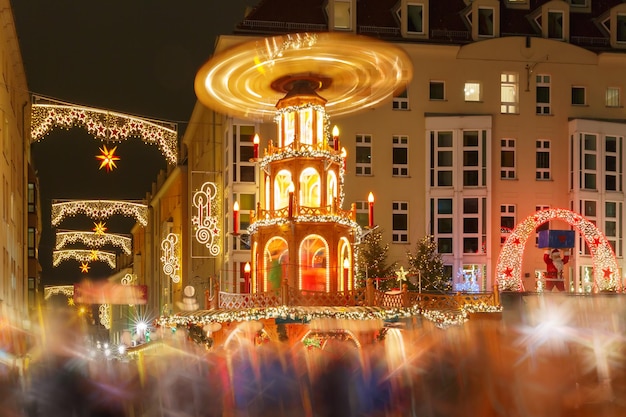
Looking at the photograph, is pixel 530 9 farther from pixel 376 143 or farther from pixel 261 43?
pixel 261 43

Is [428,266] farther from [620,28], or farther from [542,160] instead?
[620,28]

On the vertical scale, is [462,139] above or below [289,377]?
above

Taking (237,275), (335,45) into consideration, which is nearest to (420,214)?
(237,275)

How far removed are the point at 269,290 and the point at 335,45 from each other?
26.4 ft

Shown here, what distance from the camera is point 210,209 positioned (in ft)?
165

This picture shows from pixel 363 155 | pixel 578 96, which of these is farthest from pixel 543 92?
pixel 363 155

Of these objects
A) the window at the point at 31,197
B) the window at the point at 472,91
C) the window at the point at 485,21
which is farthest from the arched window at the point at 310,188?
the window at the point at 31,197

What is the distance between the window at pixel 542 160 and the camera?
53.8 meters

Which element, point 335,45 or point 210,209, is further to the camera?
point 210,209

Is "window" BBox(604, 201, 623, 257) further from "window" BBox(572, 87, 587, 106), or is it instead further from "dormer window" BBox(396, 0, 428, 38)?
"dormer window" BBox(396, 0, 428, 38)

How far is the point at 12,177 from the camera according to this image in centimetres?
4784

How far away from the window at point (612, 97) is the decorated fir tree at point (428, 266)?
40.9ft

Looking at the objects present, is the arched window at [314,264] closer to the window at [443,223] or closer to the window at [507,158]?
the window at [443,223]

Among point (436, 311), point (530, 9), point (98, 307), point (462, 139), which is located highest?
point (530, 9)
